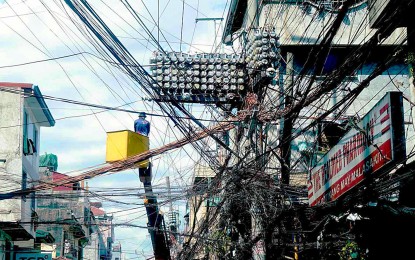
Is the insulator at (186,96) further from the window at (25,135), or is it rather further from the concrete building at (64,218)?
the concrete building at (64,218)

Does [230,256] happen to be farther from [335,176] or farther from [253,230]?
[335,176]

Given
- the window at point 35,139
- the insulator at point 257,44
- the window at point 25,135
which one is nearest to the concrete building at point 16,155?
the window at point 25,135

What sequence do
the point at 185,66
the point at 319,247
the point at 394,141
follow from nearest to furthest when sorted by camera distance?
1. the point at 394,141
2. the point at 319,247
3. the point at 185,66

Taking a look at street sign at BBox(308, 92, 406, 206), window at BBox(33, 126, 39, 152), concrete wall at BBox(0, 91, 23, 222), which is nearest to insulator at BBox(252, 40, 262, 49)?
street sign at BBox(308, 92, 406, 206)

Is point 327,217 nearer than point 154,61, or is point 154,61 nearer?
point 327,217

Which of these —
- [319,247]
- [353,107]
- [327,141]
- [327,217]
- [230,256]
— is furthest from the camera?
[353,107]

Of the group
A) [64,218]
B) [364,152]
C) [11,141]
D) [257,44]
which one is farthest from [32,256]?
[364,152]

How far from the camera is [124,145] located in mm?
18000

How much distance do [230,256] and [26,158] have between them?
9.70 metres

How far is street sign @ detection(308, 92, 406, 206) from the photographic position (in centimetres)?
912

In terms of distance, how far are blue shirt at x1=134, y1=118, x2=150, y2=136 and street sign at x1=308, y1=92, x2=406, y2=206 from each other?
6.85m

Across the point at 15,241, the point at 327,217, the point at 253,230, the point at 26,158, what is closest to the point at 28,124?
the point at 26,158

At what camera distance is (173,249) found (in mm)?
29609

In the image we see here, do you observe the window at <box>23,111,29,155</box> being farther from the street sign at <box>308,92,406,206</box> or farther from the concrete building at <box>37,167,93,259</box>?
the street sign at <box>308,92,406,206</box>
